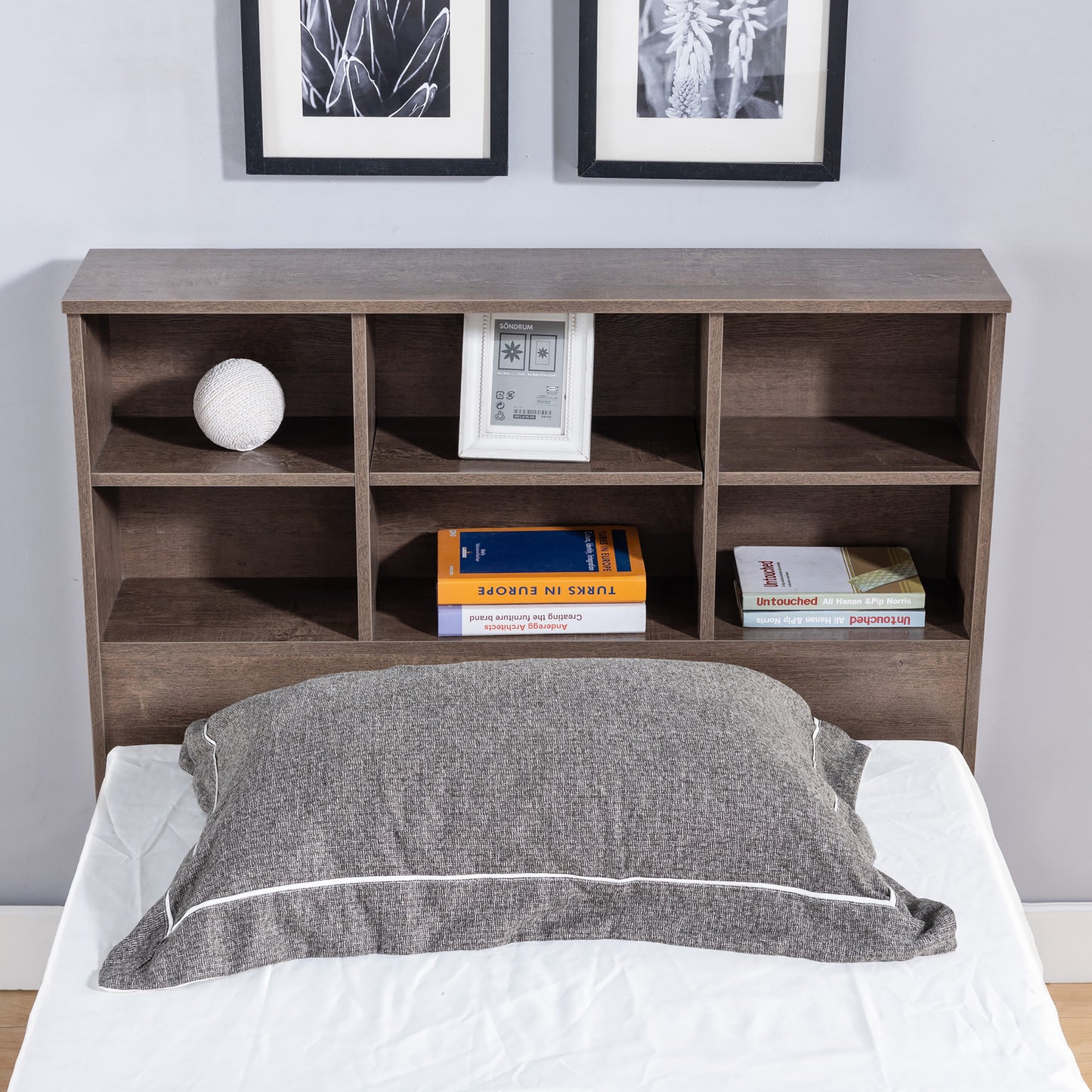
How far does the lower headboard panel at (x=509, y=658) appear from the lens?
6.45ft

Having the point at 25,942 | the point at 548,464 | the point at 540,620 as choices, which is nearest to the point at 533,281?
the point at 548,464

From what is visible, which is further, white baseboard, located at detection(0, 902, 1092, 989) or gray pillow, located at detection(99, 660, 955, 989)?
white baseboard, located at detection(0, 902, 1092, 989)

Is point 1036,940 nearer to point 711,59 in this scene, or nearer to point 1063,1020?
point 1063,1020

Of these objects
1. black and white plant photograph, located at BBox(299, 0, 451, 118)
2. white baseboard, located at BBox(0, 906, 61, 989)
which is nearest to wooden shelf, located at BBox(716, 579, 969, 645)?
black and white plant photograph, located at BBox(299, 0, 451, 118)

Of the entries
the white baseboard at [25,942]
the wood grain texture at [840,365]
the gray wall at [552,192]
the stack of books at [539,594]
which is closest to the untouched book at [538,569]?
the stack of books at [539,594]

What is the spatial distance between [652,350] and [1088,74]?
752 millimetres

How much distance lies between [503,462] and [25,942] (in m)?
1.33

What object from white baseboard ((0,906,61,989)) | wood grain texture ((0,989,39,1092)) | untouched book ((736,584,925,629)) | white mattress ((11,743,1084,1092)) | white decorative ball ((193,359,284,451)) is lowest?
wood grain texture ((0,989,39,1092))

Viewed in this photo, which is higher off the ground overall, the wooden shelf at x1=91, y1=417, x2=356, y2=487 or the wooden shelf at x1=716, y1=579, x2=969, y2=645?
the wooden shelf at x1=91, y1=417, x2=356, y2=487

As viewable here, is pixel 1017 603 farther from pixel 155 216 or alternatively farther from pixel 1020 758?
pixel 155 216

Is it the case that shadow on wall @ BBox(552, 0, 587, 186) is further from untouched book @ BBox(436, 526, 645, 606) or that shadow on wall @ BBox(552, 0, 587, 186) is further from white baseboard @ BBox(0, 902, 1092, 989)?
white baseboard @ BBox(0, 902, 1092, 989)

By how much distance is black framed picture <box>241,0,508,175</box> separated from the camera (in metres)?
1.91

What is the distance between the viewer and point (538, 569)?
197 centimetres

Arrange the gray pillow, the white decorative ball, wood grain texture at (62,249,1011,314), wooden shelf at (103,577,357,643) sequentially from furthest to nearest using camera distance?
wooden shelf at (103,577,357,643)
the white decorative ball
wood grain texture at (62,249,1011,314)
the gray pillow
